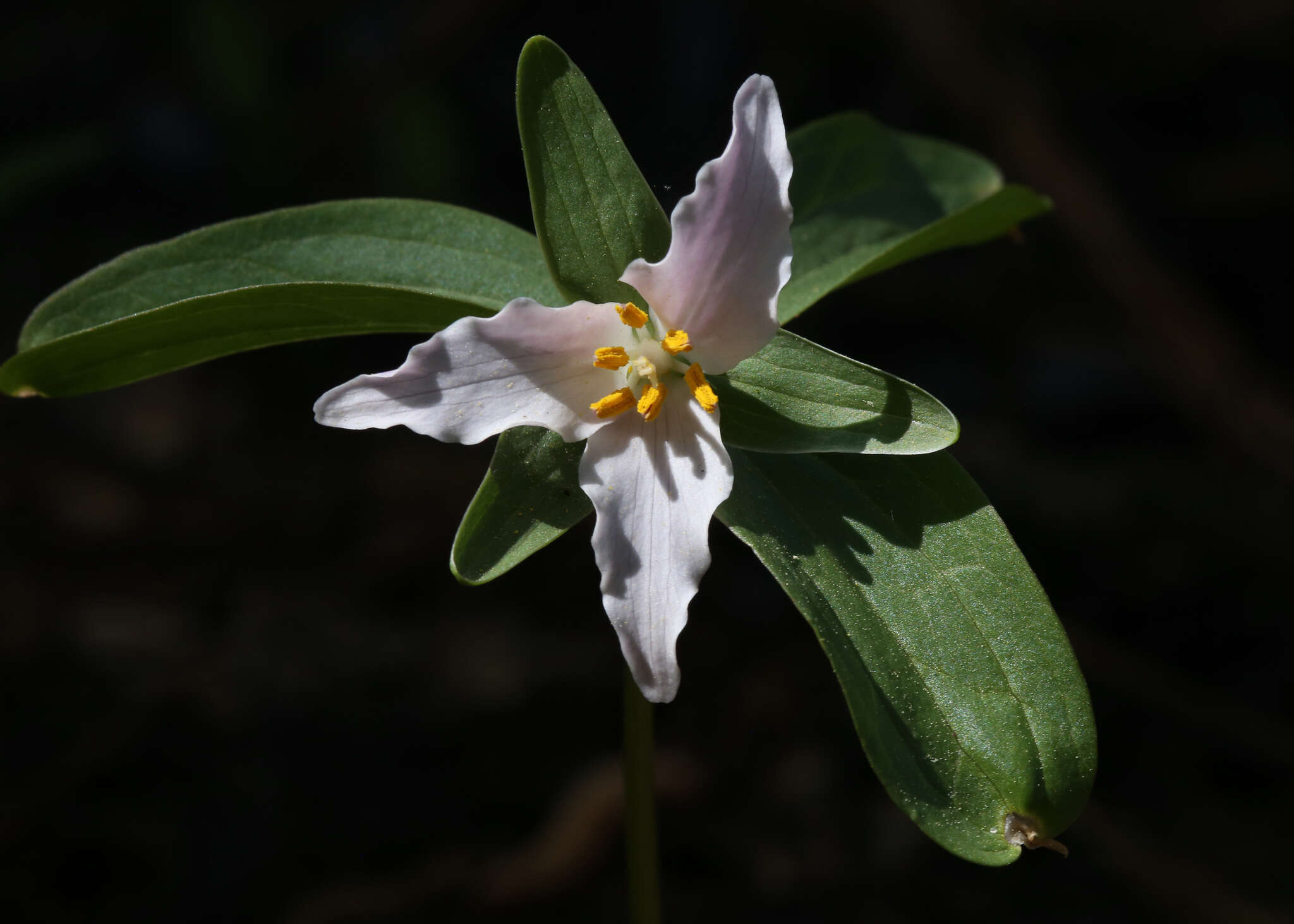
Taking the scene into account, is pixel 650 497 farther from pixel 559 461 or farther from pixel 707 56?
pixel 707 56

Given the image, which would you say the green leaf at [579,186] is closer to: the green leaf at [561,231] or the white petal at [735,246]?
the green leaf at [561,231]

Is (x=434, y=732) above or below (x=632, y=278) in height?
below

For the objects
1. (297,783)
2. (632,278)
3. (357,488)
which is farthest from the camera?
(357,488)

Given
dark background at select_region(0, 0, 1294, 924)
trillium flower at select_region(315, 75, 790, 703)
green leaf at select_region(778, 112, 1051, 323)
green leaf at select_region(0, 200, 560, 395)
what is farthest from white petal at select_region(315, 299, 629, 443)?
dark background at select_region(0, 0, 1294, 924)

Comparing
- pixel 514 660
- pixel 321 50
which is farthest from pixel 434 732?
pixel 321 50

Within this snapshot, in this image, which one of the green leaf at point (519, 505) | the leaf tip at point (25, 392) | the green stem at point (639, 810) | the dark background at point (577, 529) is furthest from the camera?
the dark background at point (577, 529)

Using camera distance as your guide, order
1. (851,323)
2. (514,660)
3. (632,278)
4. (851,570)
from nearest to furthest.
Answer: (632,278) < (851,570) < (514,660) < (851,323)

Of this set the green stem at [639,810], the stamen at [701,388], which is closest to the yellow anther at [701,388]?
the stamen at [701,388]
